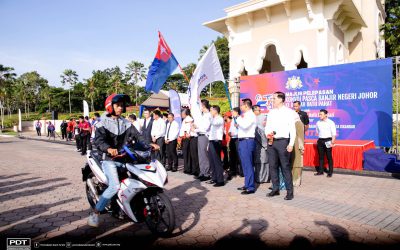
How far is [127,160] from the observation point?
3926 millimetres

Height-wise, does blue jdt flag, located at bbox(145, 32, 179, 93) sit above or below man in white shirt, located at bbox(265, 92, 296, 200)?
above

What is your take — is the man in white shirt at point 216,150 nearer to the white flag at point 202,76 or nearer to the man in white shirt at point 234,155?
Answer: the white flag at point 202,76

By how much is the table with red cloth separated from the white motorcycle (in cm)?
A: 614

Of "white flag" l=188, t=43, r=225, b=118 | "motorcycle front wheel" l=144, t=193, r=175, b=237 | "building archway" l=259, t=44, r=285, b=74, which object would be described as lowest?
"motorcycle front wheel" l=144, t=193, r=175, b=237


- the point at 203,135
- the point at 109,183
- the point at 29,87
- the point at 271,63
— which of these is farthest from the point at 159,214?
the point at 29,87

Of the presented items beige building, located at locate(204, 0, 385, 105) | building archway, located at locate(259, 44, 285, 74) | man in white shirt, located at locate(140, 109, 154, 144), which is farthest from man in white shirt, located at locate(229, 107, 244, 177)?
building archway, located at locate(259, 44, 285, 74)

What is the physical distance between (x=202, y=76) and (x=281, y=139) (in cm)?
266

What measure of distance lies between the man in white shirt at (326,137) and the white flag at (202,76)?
300 centimetres

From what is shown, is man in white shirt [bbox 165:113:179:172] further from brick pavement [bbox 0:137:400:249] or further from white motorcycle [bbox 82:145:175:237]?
white motorcycle [bbox 82:145:175:237]

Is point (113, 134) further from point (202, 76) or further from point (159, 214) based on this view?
point (202, 76)

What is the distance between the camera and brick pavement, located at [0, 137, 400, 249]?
356cm

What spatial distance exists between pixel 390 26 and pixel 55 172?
62.4 ft

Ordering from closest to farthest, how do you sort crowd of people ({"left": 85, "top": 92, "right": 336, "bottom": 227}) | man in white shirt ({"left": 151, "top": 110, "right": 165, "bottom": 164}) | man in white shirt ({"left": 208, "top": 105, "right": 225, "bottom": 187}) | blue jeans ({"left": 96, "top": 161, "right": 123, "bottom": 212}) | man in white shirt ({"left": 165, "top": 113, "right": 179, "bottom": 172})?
blue jeans ({"left": 96, "top": 161, "right": 123, "bottom": 212})
crowd of people ({"left": 85, "top": 92, "right": 336, "bottom": 227})
man in white shirt ({"left": 208, "top": 105, "right": 225, "bottom": 187})
man in white shirt ({"left": 165, "top": 113, "right": 179, "bottom": 172})
man in white shirt ({"left": 151, "top": 110, "right": 165, "bottom": 164})

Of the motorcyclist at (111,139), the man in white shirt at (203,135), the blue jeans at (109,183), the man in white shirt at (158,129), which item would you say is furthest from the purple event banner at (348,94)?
the blue jeans at (109,183)
